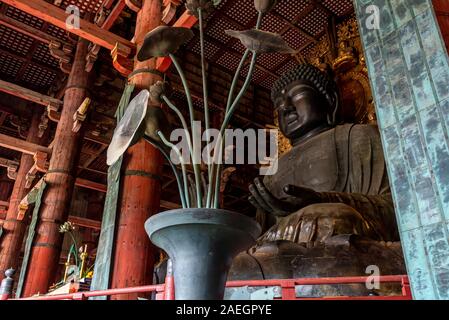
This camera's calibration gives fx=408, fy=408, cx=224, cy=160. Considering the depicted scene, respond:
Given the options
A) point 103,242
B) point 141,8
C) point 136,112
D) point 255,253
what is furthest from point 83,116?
point 136,112

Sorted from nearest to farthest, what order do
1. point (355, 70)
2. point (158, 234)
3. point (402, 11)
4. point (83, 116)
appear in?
point (158, 234) < point (402, 11) < point (83, 116) < point (355, 70)

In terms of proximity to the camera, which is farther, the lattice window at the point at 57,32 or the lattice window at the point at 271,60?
the lattice window at the point at 271,60

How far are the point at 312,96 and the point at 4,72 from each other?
5.04 metres

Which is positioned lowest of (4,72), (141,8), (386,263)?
(386,263)

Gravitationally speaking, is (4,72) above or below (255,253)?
above

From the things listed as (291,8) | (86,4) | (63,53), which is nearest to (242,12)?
(291,8)

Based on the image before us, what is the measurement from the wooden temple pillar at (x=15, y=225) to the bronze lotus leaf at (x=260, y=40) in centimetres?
617

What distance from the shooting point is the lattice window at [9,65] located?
244 inches

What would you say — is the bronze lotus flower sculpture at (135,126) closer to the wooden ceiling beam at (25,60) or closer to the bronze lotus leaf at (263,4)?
the bronze lotus leaf at (263,4)

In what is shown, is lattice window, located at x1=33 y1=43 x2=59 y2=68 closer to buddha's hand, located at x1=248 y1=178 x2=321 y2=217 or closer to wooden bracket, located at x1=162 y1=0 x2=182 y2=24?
wooden bracket, located at x1=162 y1=0 x2=182 y2=24

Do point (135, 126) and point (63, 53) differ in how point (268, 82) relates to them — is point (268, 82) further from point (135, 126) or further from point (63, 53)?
point (135, 126)

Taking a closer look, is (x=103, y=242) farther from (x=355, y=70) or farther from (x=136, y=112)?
(x=355, y=70)

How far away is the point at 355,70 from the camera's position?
513 cm

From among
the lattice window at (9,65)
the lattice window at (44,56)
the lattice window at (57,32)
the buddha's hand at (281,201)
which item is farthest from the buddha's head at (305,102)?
the lattice window at (9,65)
